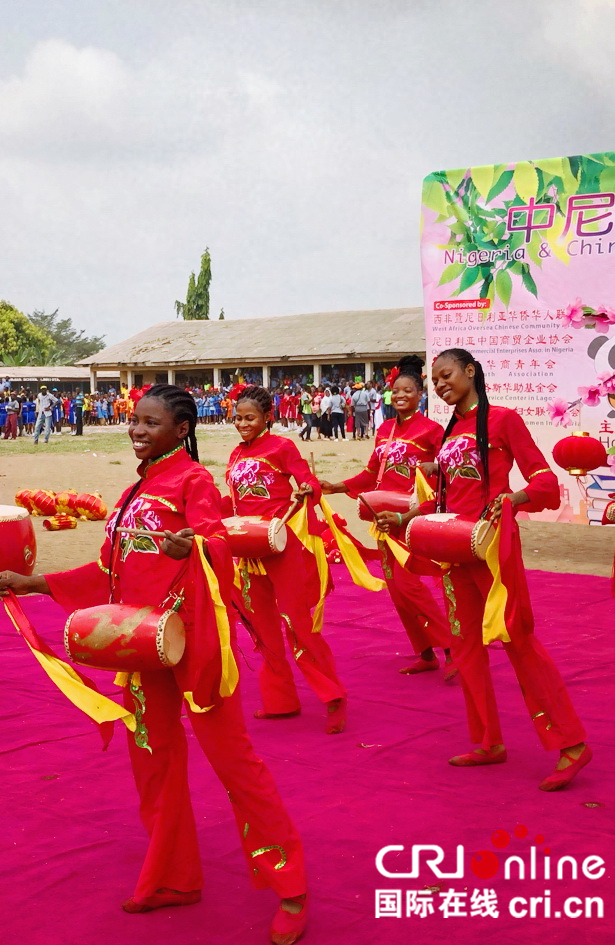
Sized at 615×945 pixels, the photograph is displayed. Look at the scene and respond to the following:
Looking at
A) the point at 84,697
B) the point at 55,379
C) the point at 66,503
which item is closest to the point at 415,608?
the point at 84,697

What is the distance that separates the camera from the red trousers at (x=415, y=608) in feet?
20.5

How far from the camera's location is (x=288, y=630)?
17.6ft

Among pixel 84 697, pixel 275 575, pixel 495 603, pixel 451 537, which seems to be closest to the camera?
pixel 84 697

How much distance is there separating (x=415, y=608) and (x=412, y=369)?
1.42 m

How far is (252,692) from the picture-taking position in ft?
19.3

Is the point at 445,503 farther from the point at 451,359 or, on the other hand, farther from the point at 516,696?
the point at 516,696

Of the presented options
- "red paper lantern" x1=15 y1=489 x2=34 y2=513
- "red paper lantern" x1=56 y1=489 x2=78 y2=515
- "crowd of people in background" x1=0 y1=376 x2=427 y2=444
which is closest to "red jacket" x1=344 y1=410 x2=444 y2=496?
"red paper lantern" x1=56 y1=489 x2=78 y2=515

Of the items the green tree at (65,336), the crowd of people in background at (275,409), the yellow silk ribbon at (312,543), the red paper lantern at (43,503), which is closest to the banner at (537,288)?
the yellow silk ribbon at (312,543)

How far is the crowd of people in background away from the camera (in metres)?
28.7

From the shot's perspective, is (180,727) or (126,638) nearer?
(126,638)

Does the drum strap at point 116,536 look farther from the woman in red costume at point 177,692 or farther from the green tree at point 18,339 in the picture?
the green tree at point 18,339

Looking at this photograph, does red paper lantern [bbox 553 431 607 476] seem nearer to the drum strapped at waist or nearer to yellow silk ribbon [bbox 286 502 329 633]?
yellow silk ribbon [bbox 286 502 329 633]

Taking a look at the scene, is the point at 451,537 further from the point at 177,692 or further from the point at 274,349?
the point at 274,349

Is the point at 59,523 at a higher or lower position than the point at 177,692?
lower
